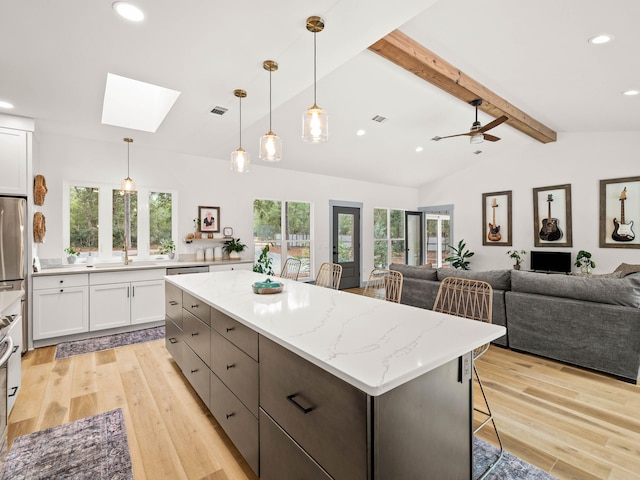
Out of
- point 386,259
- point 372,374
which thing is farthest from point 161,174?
point 386,259

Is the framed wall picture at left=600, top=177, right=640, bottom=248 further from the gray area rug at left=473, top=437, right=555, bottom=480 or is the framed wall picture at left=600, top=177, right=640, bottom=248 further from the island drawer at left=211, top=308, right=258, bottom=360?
the island drawer at left=211, top=308, right=258, bottom=360

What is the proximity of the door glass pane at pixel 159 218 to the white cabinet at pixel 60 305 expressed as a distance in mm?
1254

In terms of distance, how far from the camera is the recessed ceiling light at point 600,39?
2864 millimetres

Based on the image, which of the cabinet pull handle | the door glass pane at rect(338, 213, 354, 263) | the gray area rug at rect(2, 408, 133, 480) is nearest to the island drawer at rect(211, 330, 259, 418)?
the cabinet pull handle

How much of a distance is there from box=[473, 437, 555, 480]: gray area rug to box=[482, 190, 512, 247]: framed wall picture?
20.9 feet

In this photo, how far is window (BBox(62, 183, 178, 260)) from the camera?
14.6 ft

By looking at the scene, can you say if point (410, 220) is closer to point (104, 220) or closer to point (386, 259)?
point (386, 259)

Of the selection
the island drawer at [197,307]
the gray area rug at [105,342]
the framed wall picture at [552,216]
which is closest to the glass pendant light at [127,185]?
the gray area rug at [105,342]

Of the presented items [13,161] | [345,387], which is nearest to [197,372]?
[345,387]

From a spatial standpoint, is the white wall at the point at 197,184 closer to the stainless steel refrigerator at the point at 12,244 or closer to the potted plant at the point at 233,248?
the potted plant at the point at 233,248

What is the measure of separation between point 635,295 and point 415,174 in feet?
18.5

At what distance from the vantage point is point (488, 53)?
346 centimetres

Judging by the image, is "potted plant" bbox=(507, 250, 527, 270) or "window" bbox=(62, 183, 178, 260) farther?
"potted plant" bbox=(507, 250, 527, 270)

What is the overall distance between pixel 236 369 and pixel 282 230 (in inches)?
193
